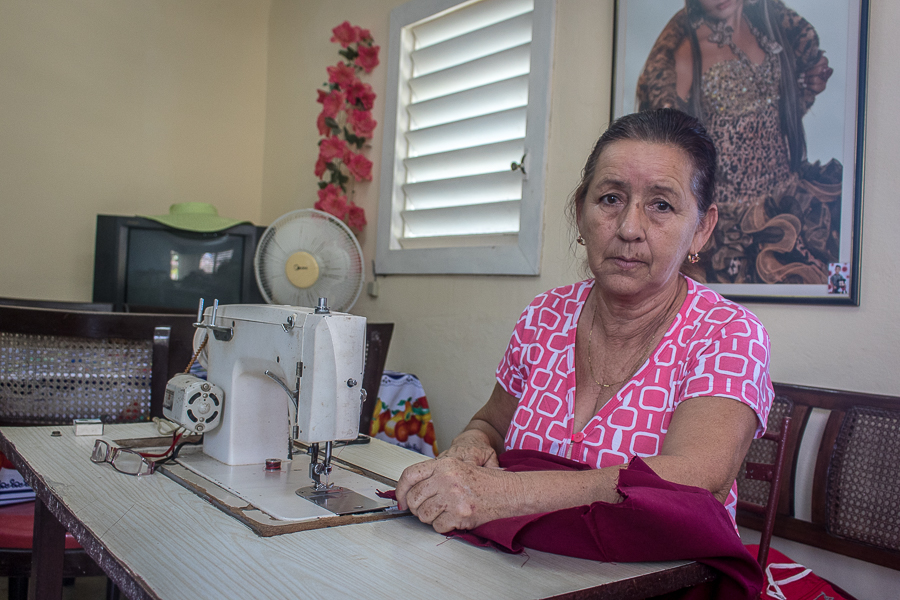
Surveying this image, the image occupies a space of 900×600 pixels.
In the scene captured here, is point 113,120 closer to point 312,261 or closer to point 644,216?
point 312,261

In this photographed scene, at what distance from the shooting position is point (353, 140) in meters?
3.42

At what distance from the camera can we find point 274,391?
1334 mm

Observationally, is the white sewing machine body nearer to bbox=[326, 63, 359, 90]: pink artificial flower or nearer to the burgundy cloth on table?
the burgundy cloth on table

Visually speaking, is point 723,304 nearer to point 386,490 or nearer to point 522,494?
point 522,494

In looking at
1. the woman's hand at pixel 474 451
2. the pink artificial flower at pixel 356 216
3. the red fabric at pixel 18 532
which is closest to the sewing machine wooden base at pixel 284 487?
the woman's hand at pixel 474 451

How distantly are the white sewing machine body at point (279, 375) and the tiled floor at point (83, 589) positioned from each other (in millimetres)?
1582

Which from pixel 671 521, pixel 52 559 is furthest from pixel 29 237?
pixel 671 521

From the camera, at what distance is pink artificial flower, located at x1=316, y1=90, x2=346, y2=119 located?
137 inches

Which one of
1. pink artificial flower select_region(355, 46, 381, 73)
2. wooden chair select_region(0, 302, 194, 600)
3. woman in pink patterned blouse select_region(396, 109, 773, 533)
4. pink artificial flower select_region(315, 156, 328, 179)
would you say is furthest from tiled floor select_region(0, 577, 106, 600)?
pink artificial flower select_region(355, 46, 381, 73)

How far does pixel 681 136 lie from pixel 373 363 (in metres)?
1.26

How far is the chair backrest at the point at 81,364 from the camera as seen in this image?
162cm

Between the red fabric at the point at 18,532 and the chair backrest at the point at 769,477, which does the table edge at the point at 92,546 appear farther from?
the chair backrest at the point at 769,477

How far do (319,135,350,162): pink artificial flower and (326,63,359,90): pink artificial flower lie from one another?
269mm

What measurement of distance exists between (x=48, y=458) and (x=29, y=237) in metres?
2.84
